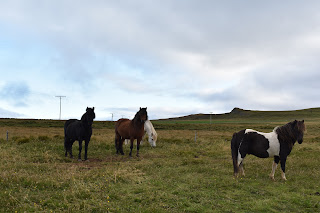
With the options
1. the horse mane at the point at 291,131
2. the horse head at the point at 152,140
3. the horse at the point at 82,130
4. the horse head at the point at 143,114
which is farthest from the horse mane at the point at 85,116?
the horse mane at the point at 291,131

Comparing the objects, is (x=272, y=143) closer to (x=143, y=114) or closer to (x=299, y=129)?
(x=299, y=129)

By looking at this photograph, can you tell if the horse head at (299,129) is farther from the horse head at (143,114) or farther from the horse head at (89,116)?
the horse head at (89,116)

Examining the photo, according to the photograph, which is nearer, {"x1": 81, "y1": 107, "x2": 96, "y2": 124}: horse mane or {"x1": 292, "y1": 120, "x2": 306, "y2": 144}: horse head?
{"x1": 292, "y1": 120, "x2": 306, "y2": 144}: horse head

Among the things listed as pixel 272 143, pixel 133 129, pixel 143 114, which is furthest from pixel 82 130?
pixel 272 143

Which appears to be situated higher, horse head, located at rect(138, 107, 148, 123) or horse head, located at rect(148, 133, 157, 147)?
horse head, located at rect(138, 107, 148, 123)

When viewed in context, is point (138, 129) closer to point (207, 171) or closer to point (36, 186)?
point (207, 171)

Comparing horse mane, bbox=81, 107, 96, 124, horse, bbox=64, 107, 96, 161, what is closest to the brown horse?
horse, bbox=64, 107, 96, 161

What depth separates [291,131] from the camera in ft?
26.2

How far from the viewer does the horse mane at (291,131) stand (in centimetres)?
A: 785

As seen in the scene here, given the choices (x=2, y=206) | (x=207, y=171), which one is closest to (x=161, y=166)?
(x=207, y=171)

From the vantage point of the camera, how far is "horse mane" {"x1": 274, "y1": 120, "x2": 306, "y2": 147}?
25.8 feet

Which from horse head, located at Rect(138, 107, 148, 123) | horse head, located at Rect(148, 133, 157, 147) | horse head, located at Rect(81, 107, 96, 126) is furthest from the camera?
horse head, located at Rect(148, 133, 157, 147)

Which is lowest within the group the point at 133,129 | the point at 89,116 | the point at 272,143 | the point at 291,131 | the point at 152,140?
Result: the point at 152,140

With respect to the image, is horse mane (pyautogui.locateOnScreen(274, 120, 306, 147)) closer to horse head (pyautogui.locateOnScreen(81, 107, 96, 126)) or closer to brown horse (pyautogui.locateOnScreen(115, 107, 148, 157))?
brown horse (pyautogui.locateOnScreen(115, 107, 148, 157))
